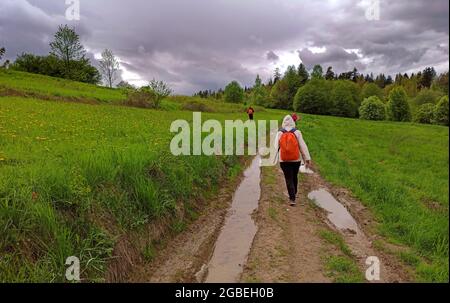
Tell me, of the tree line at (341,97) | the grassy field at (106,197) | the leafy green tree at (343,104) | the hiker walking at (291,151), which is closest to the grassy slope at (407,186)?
the grassy field at (106,197)

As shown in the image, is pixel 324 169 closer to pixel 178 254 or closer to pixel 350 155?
pixel 350 155

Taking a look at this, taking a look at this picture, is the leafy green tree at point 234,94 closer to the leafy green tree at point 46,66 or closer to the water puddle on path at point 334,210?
the leafy green tree at point 46,66

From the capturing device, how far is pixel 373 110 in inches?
2916

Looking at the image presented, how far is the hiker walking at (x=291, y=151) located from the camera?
8.45 metres

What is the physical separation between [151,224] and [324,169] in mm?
8835

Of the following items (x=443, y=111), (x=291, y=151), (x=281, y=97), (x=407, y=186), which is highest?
(x=281, y=97)

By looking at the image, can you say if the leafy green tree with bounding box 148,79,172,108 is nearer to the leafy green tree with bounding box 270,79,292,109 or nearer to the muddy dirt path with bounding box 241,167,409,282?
the muddy dirt path with bounding box 241,167,409,282

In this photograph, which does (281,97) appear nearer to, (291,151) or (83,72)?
(83,72)

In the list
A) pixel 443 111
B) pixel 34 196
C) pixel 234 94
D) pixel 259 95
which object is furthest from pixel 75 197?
pixel 234 94

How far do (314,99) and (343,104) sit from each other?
8.40 meters

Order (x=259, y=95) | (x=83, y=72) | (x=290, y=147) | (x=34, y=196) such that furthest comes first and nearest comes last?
(x=259, y=95)
(x=83, y=72)
(x=290, y=147)
(x=34, y=196)

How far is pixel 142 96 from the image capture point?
43.7 m

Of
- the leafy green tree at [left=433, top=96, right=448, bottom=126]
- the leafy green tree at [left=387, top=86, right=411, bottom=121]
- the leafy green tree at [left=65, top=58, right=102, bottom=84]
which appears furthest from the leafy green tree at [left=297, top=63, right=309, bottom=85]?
the leafy green tree at [left=433, top=96, right=448, bottom=126]

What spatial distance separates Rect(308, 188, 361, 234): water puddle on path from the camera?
7662mm
